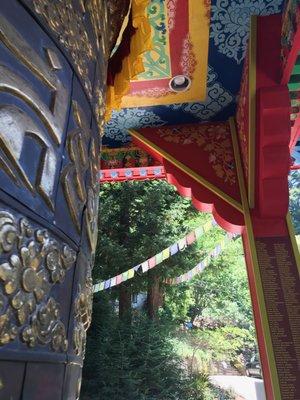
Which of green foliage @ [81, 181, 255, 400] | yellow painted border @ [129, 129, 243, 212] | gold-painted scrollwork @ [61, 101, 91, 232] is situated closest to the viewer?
gold-painted scrollwork @ [61, 101, 91, 232]

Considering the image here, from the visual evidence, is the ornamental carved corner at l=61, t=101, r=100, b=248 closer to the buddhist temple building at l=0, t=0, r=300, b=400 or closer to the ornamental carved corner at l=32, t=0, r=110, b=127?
the buddhist temple building at l=0, t=0, r=300, b=400

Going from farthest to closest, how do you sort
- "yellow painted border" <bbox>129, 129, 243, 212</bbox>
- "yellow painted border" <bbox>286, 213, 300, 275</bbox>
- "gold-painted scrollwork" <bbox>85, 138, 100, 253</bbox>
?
"yellow painted border" <bbox>129, 129, 243, 212</bbox> < "yellow painted border" <bbox>286, 213, 300, 275</bbox> < "gold-painted scrollwork" <bbox>85, 138, 100, 253</bbox>

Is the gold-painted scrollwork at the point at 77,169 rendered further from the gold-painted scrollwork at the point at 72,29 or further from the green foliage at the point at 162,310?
the green foliage at the point at 162,310

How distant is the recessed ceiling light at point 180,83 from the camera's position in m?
3.50

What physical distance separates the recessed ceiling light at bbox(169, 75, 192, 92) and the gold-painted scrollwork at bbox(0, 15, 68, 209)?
271cm

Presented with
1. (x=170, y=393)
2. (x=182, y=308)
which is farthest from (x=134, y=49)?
(x=182, y=308)

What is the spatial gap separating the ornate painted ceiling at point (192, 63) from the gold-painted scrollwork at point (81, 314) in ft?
8.34

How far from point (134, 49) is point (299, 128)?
214 cm

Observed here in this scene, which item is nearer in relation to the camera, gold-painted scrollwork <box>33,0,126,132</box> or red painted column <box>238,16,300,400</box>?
gold-painted scrollwork <box>33,0,126,132</box>

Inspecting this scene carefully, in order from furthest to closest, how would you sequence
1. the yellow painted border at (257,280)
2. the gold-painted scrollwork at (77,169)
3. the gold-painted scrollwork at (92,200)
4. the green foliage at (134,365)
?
1. the green foliage at (134,365)
2. the yellow painted border at (257,280)
3. the gold-painted scrollwork at (92,200)
4. the gold-painted scrollwork at (77,169)

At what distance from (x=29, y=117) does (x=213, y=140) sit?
10.8 ft

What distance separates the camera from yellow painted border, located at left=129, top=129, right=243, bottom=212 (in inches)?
137

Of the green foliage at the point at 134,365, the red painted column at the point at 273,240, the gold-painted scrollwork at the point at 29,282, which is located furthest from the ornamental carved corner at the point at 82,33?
the green foliage at the point at 134,365

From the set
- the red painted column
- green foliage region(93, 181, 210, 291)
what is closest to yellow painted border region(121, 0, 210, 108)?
the red painted column
